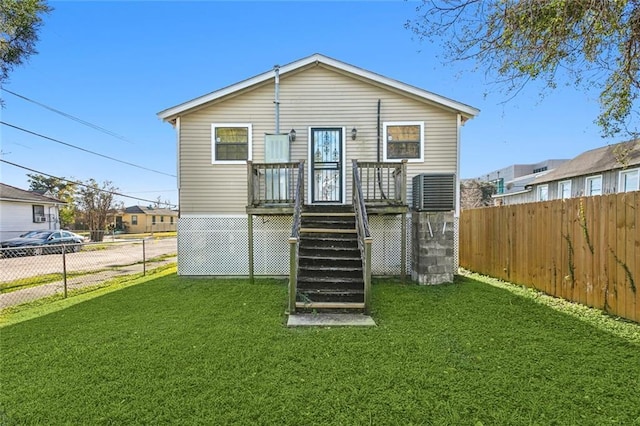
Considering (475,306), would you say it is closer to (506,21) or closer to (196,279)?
(506,21)

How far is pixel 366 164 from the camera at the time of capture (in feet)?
23.1

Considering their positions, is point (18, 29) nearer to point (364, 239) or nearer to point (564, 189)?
point (364, 239)

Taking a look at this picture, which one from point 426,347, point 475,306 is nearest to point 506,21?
point 475,306

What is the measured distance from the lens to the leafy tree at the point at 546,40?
4.48m

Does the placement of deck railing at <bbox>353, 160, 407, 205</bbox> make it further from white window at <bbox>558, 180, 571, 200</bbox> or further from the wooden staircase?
white window at <bbox>558, 180, 571, 200</bbox>

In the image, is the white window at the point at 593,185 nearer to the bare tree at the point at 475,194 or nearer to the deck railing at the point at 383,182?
the bare tree at the point at 475,194

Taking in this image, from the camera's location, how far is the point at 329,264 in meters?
5.87

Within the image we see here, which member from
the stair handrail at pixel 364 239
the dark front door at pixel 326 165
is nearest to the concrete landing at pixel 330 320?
the stair handrail at pixel 364 239

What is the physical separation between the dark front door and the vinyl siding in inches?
7.1

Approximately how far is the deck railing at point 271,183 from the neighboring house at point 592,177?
11819mm

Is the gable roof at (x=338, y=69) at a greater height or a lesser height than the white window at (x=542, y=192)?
greater

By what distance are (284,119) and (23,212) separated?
23129mm

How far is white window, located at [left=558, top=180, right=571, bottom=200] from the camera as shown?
54.5ft

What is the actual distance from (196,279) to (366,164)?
15.5 feet
